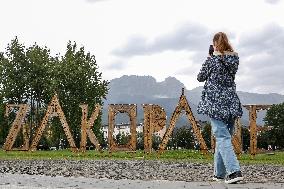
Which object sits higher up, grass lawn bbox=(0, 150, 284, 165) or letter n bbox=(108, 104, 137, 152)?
letter n bbox=(108, 104, 137, 152)

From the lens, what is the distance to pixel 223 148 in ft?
27.2

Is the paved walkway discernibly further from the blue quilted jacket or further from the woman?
the blue quilted jacket

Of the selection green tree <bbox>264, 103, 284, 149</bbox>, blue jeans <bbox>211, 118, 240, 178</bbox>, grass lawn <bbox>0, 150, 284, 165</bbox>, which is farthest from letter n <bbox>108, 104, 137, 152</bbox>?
green tree <bbox>264, 103, 284, 149</bbox>

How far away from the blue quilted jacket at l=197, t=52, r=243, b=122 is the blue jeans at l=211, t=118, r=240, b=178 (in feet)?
0.40

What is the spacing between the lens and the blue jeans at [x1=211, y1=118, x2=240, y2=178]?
26.8ft

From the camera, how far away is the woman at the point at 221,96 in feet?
27.6

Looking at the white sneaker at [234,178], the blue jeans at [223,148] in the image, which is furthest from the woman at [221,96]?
the white sneaker at [234,178]

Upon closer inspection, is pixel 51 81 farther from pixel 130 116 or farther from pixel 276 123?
pixel 276 123

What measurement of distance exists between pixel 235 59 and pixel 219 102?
758 mm

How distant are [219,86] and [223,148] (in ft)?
3.30

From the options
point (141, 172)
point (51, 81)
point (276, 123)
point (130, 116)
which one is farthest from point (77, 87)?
point (276, 123)

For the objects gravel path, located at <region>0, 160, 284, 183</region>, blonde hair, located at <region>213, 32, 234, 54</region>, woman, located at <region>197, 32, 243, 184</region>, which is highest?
blonde hair, located at <region>213, 32, 234, 54</region>

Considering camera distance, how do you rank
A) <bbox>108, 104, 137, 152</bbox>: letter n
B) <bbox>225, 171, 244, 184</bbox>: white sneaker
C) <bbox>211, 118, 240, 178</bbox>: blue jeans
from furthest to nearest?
<bbox>108, 104, 137, 152</bbox>: letter n, <bbox>211, 118, 240, 178</bbox>: blue jeans, <bbox>225, 171, 244, 184</bbox>: white sneaker

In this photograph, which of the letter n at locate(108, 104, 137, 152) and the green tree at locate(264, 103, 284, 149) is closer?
the letter n at locate(108, 104, 137, 152)
